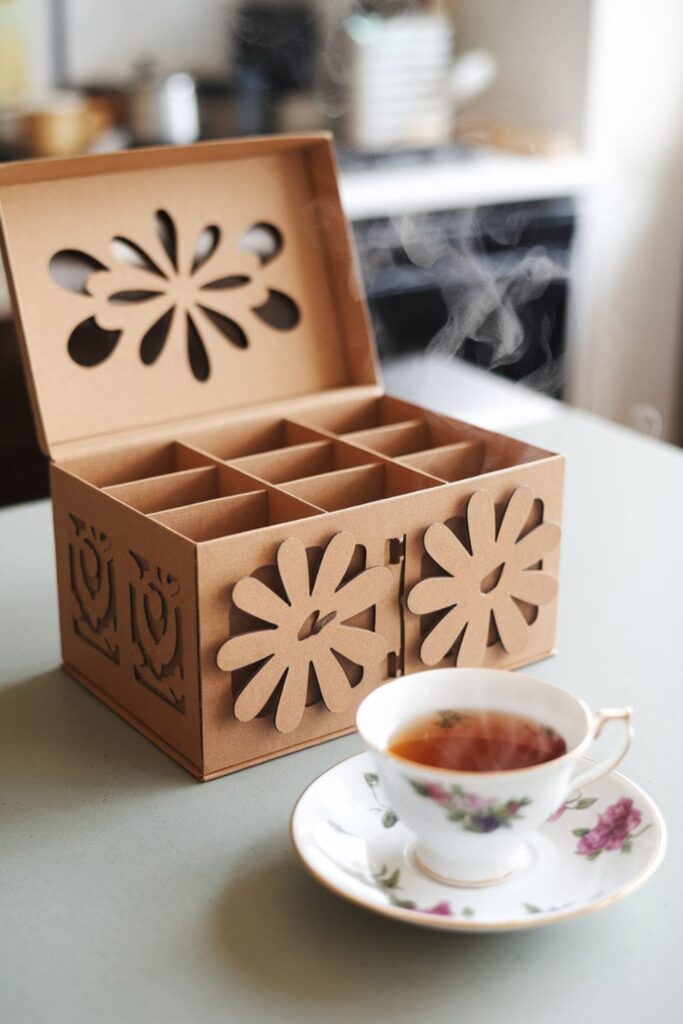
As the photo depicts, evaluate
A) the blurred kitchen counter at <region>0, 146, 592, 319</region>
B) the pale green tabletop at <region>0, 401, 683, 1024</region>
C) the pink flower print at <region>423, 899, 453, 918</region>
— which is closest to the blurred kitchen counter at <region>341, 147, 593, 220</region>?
the blurred kitchen counter at <region>0, 146, 592, 319</region>

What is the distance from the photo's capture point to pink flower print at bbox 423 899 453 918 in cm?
65

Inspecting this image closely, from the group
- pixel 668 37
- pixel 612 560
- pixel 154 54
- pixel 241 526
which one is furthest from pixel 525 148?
pixel 241 526

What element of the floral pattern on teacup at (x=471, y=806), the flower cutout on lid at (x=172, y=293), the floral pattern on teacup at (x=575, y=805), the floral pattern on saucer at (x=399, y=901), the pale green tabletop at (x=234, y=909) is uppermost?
the flower cutout on lid at (x=172, y=293)

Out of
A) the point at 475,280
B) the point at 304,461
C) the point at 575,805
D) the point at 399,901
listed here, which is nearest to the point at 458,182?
the point at 475,280

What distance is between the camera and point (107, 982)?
0.64 meters

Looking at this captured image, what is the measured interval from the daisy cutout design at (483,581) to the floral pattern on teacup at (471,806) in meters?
0.26

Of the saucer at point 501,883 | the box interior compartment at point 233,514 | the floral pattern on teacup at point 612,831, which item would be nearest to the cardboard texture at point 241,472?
the box interior compartment at point 233,514

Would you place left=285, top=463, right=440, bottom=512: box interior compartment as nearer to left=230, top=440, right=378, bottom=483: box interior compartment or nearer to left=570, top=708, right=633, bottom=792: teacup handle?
left=230, top=440, right=378, bottom=483: box interior compartment

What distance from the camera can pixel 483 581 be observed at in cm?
94

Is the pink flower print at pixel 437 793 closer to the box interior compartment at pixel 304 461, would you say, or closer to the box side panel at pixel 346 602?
the box side panel at pixel 346 602

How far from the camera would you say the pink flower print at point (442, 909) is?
2.14 feet

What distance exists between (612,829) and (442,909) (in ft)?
0.41

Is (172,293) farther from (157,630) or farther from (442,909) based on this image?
(442,909)

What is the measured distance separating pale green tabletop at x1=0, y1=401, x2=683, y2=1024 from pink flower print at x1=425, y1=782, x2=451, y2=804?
0.08 meters
